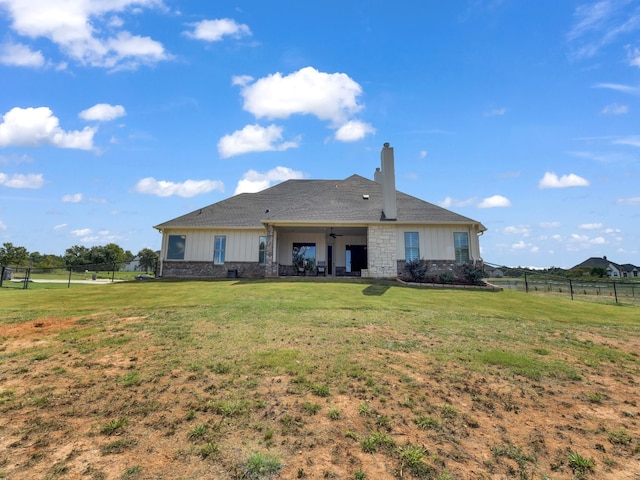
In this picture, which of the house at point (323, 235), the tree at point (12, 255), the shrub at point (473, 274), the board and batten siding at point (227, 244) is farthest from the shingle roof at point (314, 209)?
the tree at point (12, 255)

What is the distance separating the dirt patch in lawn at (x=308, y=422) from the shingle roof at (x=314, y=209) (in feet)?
40.7

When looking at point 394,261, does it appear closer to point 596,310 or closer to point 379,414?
point 596,310

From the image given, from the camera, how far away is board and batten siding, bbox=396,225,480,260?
16891 mm

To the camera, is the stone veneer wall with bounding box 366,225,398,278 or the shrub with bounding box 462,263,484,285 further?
the stone veneer wall with bounding box 366,225,398,278

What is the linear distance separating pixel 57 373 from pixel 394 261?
47.9ft

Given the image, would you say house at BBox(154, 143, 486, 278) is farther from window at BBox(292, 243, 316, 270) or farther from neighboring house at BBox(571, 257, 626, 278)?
neighboring house at BBox(571, 257, 626, 278)

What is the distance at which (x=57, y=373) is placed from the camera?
4.38 metres

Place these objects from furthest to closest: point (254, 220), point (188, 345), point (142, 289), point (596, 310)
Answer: point (254, 220)
point (142, 289)
point (596, 310)
point (188, 345)

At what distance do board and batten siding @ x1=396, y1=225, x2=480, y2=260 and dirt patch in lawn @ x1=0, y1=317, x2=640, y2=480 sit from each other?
12.1m

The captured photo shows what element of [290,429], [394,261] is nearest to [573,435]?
[290,429]

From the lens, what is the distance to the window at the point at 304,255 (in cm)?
1962

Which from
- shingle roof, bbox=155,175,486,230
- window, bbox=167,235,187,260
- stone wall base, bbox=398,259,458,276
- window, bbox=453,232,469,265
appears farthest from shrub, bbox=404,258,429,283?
window, bbox=167,235,187,260

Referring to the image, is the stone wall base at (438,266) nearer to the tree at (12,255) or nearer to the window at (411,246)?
the window at (411,246)

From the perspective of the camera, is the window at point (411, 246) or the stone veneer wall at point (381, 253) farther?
the window at point (411, 246)
